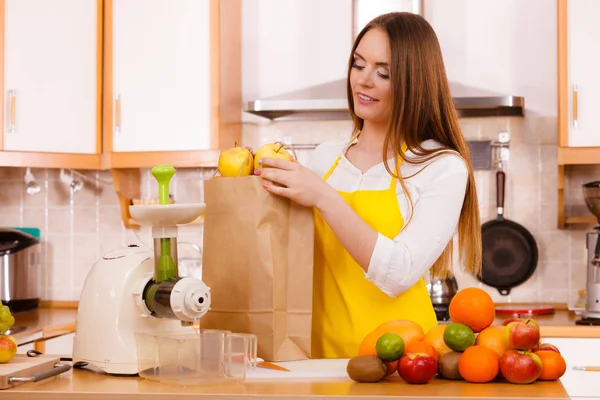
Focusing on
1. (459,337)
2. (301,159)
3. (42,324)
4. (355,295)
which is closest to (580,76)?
(301,159)

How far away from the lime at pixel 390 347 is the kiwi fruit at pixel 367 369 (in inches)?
0.5

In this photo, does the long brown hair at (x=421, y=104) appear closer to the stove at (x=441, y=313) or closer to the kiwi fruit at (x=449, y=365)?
the kiwi fruit at (x=449, y=365)

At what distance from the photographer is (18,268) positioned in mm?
3408

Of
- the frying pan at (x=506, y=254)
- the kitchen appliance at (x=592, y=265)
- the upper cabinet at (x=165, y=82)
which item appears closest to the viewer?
the kitchen appliance at (x=592, y=265)

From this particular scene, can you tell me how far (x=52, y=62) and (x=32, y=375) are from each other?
7.00ft

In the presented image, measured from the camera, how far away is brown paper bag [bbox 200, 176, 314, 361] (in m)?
1.46

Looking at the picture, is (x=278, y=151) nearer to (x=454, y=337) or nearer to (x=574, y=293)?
(x=454, y=337)

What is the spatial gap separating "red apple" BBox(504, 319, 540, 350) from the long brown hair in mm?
442

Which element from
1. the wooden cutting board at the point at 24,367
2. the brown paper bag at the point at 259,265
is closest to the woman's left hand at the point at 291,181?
Answer: the brown paper bag at the point at 259,265

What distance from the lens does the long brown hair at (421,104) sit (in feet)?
5.52

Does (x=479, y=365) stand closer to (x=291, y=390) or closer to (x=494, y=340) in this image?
(x=494, y=340)

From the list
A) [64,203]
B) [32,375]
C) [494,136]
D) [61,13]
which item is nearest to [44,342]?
[64,203]

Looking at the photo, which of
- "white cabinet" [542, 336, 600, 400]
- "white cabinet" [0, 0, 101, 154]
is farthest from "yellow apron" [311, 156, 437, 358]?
"white cabinet" [0, 0, 101, 154]

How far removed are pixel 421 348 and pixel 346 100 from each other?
2.11 m
